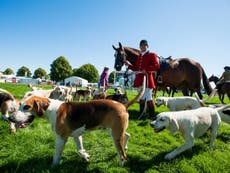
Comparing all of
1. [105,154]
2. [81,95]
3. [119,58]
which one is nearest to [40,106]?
[105,154]

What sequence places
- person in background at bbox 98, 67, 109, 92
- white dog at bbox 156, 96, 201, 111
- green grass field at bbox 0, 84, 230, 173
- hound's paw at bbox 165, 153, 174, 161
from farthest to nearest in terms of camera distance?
person in background at bbox 98, 67, 109, 92, white dog at bbox 156, 96, 201, 111, hound's paw at bbox 165, 153, 174, 161, green grass field at bbox 0, 84, 230, 173

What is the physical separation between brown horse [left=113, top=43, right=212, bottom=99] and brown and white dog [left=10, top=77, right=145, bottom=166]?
529cm

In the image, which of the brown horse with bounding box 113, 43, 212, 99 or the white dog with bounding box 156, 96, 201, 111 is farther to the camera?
the brown horse with bounding box 113, 43, 212, 99

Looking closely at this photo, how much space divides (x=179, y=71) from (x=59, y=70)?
73907mm

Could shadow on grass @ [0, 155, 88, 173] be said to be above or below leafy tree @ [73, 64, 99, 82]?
below

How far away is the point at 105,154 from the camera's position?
16.3ft

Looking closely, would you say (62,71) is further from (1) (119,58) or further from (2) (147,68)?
(2) (147,68)

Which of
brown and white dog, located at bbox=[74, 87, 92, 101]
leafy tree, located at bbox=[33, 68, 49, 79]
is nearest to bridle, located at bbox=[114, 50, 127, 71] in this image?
brown and white dog, located at bbox=[74, 87, 92, 101]

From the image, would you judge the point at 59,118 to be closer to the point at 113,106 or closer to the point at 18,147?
the point at 113,106

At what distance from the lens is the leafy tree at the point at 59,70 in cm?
8081

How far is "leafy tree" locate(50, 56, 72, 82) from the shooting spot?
80.8 metres

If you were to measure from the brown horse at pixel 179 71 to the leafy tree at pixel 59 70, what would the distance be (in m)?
73.2

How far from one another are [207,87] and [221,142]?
5.90 metres

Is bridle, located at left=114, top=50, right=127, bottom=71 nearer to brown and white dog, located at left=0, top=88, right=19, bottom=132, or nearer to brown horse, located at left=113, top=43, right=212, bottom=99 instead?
brown horse, located at left=113, top=43, right=212, bottom=99
